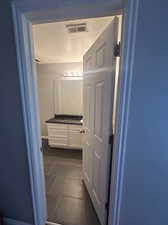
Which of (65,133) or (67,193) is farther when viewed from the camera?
(65,133)

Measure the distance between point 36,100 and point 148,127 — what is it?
0.97 meters

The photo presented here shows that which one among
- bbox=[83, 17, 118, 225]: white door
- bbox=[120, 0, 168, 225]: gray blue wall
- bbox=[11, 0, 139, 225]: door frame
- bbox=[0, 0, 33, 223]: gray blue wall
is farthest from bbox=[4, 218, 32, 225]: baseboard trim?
bbox=[120, 0, 168, 225]: gray blue wall

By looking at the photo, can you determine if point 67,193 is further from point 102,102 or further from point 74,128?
point 102,102

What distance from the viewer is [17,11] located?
2.94ft

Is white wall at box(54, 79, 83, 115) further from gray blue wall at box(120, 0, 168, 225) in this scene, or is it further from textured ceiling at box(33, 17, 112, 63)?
gray blue wall at box(120, 0, 168, 225)

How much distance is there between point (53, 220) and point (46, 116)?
8.68 feet

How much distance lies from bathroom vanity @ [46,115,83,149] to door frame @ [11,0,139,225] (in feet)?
5.75

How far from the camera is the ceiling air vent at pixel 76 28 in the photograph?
4.66 feet

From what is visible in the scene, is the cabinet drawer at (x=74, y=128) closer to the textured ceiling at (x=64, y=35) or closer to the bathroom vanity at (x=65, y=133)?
the bathroom vanity at (x=65, y=133)

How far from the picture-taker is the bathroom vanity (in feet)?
9.74

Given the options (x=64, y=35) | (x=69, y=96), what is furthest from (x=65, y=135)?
(x=64, y=35)

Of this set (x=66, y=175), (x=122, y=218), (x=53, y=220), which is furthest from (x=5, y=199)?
(x=122, y=218)

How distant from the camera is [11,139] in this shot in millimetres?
1144

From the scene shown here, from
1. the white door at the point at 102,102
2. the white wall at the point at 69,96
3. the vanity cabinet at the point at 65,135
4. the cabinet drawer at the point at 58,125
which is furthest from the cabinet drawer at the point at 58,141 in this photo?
the white door at the point at 102,102
